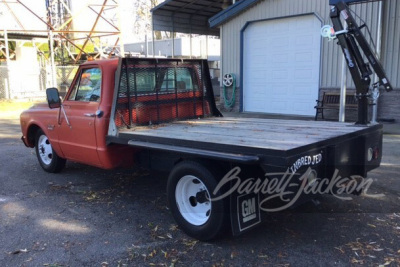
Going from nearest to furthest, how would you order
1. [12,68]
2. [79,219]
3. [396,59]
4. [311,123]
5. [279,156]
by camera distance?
1. [279,156]
2. [79,219]
3. [311,123]
4. [396,59]
5. [12,68]

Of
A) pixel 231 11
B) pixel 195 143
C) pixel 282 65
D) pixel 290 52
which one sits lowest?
pixel 195 143

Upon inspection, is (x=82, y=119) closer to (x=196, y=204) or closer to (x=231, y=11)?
(x=196, y=204)

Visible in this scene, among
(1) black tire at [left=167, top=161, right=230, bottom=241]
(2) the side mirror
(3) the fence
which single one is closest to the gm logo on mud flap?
(1) black tire at [left=167, top=161, right=230, bottom=241]

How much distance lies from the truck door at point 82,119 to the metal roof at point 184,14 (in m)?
10.7

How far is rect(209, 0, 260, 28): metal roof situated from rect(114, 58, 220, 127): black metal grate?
7605 mm

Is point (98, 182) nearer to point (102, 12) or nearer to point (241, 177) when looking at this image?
point (241, 177)

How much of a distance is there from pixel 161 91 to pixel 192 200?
2077 mm

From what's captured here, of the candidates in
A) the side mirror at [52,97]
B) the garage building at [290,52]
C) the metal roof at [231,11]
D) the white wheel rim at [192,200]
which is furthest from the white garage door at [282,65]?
the white wheel rim at [192,200]

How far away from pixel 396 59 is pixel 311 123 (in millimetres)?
6558

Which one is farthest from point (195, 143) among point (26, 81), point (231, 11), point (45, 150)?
point (26, 81)

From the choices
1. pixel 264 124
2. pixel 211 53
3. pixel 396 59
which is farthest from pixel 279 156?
pixel 211 53

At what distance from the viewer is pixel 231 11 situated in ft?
44.6

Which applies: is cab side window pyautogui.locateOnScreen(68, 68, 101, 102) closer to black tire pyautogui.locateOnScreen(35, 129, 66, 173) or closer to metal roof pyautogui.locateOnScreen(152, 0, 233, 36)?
black tire pyautogui.locateOnScreen(35, 129, 66, 173)

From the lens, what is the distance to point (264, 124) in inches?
210
